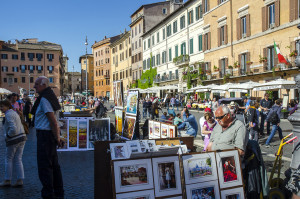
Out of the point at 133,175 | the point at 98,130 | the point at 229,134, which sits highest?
the point at 229,134

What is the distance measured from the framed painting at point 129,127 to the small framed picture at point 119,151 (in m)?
4.98

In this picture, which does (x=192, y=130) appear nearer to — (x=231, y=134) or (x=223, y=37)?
(x=231, y=134)

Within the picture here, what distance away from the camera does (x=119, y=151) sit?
438 cm

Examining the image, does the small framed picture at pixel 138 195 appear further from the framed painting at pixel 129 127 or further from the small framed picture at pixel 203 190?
the framed painting at pixel 129 127

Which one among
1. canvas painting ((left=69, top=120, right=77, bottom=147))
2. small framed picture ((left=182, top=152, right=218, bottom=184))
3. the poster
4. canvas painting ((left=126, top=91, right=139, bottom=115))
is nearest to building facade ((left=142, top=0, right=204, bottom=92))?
canvas painting ((left=126, top=91, right=139, bottom=115))

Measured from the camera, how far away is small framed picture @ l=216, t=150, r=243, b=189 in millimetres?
3953

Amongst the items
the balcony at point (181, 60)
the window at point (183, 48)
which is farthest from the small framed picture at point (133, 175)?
the window at point (183, 48)

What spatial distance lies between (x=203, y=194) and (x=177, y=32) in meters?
38.5

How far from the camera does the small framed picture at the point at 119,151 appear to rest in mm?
4301

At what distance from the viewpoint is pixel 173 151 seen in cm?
390

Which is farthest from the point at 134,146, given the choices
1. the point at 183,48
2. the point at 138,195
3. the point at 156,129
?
the point at 183,48

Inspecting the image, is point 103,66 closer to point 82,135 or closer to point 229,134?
point 82,135

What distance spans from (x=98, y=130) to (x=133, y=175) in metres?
6.04

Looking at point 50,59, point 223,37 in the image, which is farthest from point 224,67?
point 50,59
